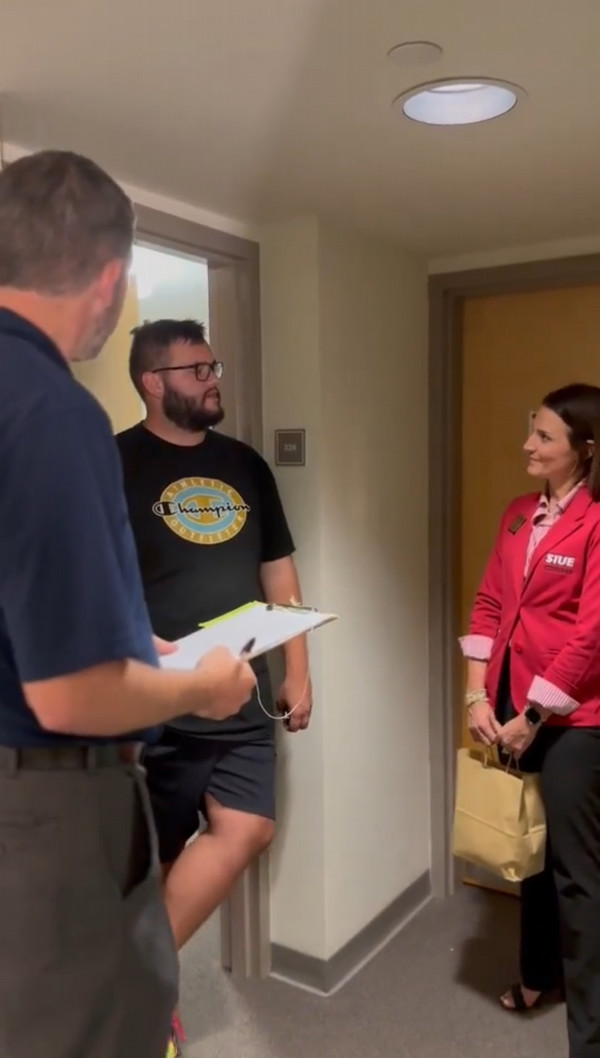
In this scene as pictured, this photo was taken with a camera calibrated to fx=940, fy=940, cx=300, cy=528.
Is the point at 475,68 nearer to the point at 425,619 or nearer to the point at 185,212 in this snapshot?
the point at 185,212

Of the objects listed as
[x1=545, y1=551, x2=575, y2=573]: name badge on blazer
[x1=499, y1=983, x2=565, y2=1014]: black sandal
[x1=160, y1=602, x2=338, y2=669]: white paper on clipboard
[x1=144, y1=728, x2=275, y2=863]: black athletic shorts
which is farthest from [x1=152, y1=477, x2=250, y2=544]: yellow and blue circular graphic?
[x1=499, y1=983, x2=565, y2=1014]: black sandal

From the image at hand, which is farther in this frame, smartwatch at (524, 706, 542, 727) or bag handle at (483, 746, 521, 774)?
bag handle at (483, 746, 521, 774)

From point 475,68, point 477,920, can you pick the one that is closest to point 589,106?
point 475,68

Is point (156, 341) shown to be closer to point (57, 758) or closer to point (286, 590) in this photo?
point (286, 590)

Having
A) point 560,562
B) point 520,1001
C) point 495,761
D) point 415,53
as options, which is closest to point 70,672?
point 415,53

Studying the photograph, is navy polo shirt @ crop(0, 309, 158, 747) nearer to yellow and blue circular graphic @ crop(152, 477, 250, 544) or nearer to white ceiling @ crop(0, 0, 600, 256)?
white ceiling @ crop(0, 0, 600, 256)

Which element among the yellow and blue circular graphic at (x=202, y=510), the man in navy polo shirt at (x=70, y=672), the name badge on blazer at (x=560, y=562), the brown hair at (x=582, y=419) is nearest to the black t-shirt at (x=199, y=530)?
the yellow and blue circular graphic at (x=202, y=510)

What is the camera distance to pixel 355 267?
2.41 m

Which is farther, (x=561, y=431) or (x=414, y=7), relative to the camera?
(x=561, y=431)

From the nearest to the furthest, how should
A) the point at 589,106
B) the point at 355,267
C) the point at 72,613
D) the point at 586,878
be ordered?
the point at 72,613 < the point at 589,106 < the point at 586,878 < the point at 355,267

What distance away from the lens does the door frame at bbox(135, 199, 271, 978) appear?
6.94ft

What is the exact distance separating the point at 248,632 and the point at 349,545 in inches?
44.1

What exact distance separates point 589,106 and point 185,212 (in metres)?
0.92

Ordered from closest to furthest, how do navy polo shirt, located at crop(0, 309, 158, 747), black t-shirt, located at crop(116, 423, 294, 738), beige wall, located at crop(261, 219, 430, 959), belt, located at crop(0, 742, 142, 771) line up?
navy polo shirt, located at crop(0, 309, 158, 747) → belt, located at crop(0, 742, 142, 771) → black t-shirt, located at crop(116, 423, 294, 738) → beige wall, located at crop(261, 219, 430, 959)
